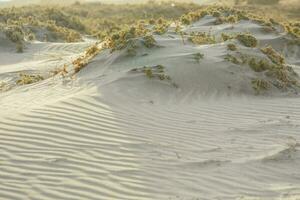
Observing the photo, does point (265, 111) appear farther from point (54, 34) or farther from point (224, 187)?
point (54, 34)

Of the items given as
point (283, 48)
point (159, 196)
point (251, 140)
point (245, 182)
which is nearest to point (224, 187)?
point (245, 182)

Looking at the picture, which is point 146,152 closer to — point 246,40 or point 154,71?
point 154,71

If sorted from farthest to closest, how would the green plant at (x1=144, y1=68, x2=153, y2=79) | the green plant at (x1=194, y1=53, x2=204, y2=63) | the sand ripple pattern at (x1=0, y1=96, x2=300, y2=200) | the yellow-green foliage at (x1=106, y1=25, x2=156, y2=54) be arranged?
the yellow-green foliage at (x1=106, y1=25, x2=156, y2=54) → the green plant at (x1=194, y1=53, x2=204, y2=63) → the green plant at (x1=144, y1=68, x2=153, y2=79) → the sand ripple pattern at (x1=0, y1=96, x2=300, y2=200)

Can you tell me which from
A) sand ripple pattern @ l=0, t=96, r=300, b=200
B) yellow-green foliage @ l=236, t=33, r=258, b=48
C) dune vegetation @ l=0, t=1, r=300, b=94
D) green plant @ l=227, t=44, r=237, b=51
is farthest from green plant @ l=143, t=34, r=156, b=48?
sand ripple pattern @ l=0, t=96, r=300, b=200

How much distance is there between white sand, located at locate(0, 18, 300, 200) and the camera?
5.12 meters

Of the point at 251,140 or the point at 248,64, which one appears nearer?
the point at 251,140

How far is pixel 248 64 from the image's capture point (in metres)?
9.95

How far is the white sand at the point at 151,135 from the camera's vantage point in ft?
16.8

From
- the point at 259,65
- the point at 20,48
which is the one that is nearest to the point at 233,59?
the point at 259,65

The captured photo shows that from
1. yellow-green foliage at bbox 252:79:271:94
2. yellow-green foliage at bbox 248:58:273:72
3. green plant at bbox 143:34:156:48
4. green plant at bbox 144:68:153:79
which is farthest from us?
green plant at bbox 143:34:156:48

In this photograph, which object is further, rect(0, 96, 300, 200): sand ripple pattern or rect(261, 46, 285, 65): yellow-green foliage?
rect(261, 46, 285, 65): yellow-green foliage

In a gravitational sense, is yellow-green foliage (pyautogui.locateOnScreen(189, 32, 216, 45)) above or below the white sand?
above

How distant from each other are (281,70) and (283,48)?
400cm

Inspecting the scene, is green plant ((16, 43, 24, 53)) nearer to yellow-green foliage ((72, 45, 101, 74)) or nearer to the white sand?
yellow-green foliage ((72, 45, 101, 74))
